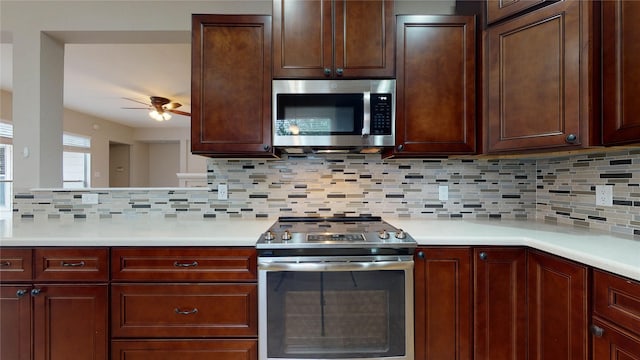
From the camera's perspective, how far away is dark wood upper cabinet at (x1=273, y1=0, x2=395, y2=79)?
168 cm

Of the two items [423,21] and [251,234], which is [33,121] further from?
[423,21]

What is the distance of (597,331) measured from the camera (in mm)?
1080

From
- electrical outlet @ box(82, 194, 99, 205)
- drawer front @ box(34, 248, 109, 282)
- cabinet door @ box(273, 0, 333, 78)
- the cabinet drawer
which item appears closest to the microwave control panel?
cabinet door @ box(273, 0, 333, 78)

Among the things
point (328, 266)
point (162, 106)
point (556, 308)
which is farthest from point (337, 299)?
point (162, 106)

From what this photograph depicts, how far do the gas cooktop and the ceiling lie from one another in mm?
2384

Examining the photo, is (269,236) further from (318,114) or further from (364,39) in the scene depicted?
(364,39)

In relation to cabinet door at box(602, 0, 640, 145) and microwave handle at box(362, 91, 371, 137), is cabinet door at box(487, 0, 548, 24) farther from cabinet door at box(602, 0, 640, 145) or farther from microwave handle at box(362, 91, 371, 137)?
microwave handle at box(362, 91, 371, 137)

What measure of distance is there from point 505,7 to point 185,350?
2357mm

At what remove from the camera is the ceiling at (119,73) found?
3.12 m

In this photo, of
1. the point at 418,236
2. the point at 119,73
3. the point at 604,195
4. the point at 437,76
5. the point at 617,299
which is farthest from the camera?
the point at 119,73

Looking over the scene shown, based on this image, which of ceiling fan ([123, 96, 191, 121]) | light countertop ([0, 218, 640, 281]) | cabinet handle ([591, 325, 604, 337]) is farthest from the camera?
ceiling fan ([123, 96, 191, 121])

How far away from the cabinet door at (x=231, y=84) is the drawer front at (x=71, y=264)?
706mm

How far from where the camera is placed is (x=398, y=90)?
1.70 meters

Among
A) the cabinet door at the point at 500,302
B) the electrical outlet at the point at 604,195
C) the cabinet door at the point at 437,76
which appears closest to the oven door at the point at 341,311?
the cabinet door at the point at 500,302
